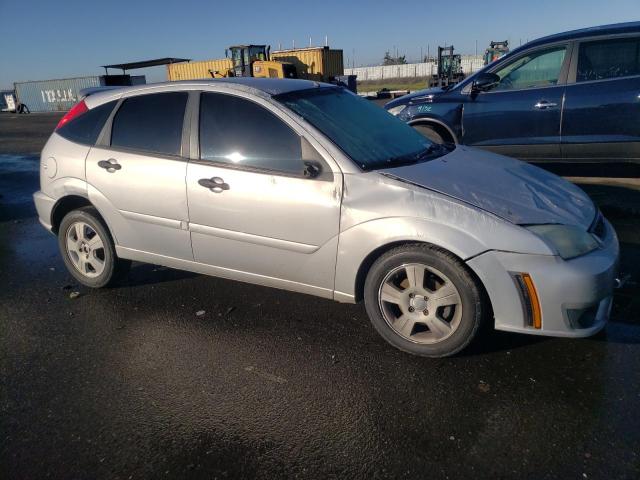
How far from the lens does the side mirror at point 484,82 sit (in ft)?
20.5

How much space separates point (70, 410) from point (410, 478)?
1794 mm

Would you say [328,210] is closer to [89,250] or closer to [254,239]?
[254,239]

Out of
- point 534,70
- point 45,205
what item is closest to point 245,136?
point 45,205

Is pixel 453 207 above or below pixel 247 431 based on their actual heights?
above

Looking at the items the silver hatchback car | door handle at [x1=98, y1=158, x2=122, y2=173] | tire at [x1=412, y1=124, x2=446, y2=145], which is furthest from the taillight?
tire at [x1=412, y1=124, x2=446, y2=145]

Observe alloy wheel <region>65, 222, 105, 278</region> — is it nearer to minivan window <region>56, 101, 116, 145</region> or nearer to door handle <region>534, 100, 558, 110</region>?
minivan window <region>56, 101, 116, 145</region>

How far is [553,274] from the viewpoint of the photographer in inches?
101

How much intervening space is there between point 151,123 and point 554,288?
295 centimetres

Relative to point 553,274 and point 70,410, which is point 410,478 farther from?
point 70,410

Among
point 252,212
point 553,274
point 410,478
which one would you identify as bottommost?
point 410,478

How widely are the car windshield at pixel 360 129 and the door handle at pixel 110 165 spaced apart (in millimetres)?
1359

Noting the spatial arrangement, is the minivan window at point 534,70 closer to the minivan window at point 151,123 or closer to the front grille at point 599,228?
the front grille at point 599,228

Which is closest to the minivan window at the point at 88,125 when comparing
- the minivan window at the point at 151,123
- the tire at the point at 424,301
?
the minivan window at the point at 151,123

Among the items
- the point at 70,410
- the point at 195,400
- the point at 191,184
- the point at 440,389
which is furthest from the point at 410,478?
the point at 191,184
